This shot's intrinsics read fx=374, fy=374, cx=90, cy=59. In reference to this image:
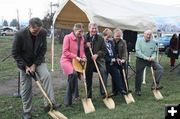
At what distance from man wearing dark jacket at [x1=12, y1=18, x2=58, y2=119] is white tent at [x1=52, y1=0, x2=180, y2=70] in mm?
2970

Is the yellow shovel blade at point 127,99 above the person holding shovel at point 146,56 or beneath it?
beneath

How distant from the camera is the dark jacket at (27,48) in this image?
20.4 ft

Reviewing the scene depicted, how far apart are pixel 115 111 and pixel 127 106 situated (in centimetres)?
61

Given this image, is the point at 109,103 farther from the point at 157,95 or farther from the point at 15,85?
the point at 15,85

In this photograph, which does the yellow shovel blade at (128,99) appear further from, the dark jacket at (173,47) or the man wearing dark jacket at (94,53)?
the dark jacket at (173,47)

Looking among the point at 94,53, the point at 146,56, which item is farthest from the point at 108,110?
the point at 146,56

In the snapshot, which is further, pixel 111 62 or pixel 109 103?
pixel 111 62

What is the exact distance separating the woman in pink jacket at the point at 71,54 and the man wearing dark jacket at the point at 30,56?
1128mm

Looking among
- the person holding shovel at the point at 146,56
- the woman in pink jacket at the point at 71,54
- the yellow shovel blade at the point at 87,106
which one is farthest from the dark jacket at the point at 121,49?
the yellow shovel blade at the point at 87,106

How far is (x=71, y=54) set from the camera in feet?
25.2

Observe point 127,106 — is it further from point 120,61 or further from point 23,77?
point 23,77

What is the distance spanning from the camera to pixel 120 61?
28.9ft

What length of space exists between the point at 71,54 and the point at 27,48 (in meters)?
1.53

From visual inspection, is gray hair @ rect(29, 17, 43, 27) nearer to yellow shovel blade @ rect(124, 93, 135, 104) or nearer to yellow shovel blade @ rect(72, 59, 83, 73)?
yellow shovel blade @ rect(72, 59, 83, 73)
